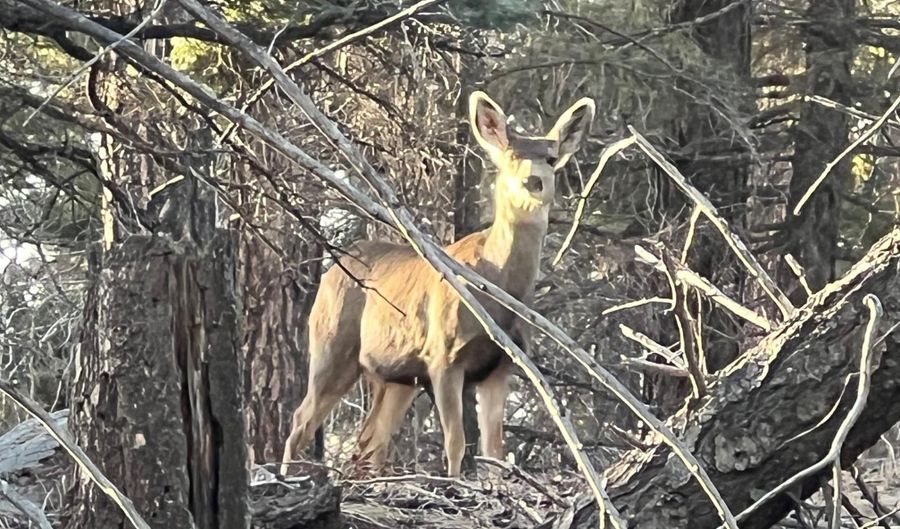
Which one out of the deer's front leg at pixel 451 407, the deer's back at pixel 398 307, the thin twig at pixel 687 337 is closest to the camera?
the thin twig at pixel 687 337

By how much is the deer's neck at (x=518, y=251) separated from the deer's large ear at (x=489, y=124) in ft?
1.41

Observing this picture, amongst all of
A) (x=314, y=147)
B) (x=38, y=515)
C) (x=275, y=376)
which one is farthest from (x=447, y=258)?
(x=275, y=376)

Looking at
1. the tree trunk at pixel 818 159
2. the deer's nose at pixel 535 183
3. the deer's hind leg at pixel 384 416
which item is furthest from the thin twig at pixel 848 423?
the tree trunk at pixel 818 159

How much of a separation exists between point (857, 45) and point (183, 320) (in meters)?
7.72

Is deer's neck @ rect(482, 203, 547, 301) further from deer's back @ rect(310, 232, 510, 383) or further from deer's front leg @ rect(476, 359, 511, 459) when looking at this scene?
deer's front leg @ rect(476, 359, 511, 459)

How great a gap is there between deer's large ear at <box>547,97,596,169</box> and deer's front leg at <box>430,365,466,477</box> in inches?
49.5

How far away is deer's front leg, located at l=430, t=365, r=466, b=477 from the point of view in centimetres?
723

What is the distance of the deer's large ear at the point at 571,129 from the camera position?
7066 millimetres

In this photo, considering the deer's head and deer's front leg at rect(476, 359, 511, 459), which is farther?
deer's front leg at rect(476, 359, 511, 459)

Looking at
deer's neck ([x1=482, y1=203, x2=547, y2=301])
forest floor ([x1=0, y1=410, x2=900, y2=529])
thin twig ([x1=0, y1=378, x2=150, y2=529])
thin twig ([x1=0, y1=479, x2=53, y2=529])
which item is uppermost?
deer's neck ([x1=482, y1=203, x2=547, y2=301])

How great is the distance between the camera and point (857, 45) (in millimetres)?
10188

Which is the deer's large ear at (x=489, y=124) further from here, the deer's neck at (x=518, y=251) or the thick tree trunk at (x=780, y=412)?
the thick tree trunk at (x=780, y=412)

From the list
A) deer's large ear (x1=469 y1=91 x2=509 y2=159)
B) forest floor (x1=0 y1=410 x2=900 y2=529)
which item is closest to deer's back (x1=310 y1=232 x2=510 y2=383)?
deer's large ear (x1=469 y1=91 x2=509 y2=159)

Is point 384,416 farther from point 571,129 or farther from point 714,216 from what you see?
point 714,216
